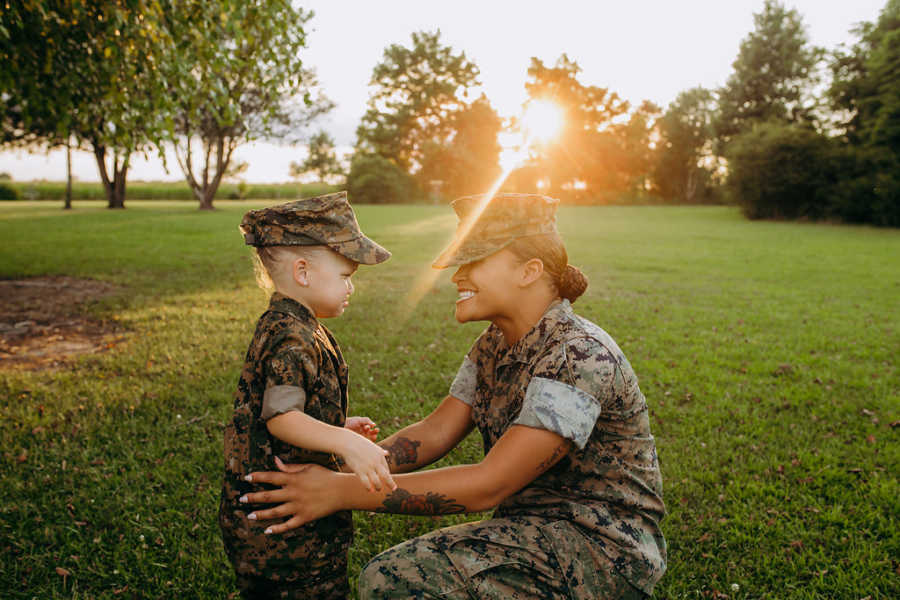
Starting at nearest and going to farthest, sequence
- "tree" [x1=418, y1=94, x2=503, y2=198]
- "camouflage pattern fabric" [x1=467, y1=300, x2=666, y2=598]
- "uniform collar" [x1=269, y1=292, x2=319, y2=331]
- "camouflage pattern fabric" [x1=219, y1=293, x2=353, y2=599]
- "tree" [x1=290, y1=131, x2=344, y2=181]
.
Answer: "camouflage pattern fabric" [x1=467, y1=300, x2=666, y2=598]
"camouflage pattern fabric" [x1=219, y1=293, x2=353, y2=599]
"uniform collar" [x1=269, y1=292, x2=319, y2=331]
"tree" [x1=418, y1=94, x2=503, y2=198]
"tree" [x1=290, y1=131, x2=344, y2=181]

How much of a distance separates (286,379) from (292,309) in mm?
314

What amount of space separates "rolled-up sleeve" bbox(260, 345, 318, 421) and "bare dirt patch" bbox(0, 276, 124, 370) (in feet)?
18.2

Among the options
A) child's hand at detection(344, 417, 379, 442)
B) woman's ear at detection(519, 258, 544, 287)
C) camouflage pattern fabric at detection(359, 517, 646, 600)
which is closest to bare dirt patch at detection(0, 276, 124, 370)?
child's hand at detection(344, 417, 379, 442)

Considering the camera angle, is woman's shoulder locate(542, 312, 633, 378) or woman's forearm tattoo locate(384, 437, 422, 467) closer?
woman's shoulder locate(542, 312, 633, 378)

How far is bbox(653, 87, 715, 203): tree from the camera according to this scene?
60.3m

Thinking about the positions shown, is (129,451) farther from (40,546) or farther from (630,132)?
(630,132)

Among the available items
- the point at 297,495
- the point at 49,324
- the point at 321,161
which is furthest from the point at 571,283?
the point at 321,161

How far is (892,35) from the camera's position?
30.0 meters

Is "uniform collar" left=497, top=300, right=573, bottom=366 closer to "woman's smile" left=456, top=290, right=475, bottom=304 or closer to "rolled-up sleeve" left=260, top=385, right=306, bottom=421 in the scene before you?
"woman's smile" left=456, top=290, right=475, bottom=304

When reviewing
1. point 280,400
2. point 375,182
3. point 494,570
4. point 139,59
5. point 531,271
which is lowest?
point 494,570

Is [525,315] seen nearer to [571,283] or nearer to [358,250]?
[571,283]

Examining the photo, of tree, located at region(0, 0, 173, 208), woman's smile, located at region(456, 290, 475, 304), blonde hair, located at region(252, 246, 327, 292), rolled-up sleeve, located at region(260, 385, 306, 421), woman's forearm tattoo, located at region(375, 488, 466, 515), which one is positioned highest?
tree, located at region(0, 0, 173, 208)

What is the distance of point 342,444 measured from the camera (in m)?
1.87

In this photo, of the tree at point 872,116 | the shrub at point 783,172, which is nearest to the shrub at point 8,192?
the shrub at point 783,172
